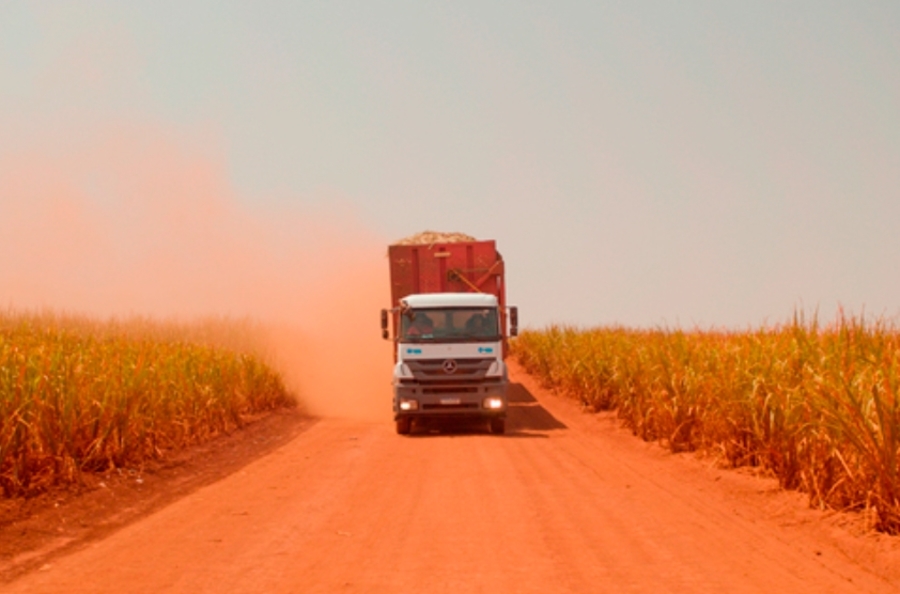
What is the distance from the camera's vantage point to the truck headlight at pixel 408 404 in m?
18.8

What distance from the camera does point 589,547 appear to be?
27.0 feet

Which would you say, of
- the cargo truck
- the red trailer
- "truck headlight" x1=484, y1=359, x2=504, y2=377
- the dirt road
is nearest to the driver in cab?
the cargo truck

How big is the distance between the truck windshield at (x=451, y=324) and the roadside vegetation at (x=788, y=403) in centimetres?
305

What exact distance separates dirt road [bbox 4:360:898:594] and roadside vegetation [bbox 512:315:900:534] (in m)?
0.51

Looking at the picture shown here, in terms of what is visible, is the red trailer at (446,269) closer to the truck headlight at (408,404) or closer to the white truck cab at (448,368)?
the white truck cab at (448,368)

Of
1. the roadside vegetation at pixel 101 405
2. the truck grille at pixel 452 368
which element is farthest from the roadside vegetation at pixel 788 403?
the roadside vegetation at pixel 101 405

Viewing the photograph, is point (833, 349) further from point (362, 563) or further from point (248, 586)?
point (248, 586)

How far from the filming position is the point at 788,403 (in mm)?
11086

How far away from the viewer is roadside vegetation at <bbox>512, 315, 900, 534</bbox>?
8.84 meters

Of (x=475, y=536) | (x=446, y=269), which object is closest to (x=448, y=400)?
(x=446, y=269)

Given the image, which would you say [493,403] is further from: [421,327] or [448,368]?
[421,327]

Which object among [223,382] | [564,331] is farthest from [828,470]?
[564,331]

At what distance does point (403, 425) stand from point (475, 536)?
410 inches

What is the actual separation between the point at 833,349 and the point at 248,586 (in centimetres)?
774
